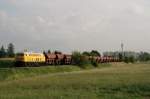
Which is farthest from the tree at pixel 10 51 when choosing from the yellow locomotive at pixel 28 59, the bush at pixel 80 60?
the yellow locomotive at pixel 28 59

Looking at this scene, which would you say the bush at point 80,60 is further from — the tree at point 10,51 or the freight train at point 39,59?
the tree at point 10,51

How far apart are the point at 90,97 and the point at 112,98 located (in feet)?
4.65

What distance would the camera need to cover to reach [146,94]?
2631cm

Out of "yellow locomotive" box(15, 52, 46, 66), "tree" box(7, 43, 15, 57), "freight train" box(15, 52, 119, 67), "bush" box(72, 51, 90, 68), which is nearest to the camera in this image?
"yellow locomotive" box(15, 52, 46, 66)

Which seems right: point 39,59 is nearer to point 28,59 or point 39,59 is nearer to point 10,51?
point 28,59

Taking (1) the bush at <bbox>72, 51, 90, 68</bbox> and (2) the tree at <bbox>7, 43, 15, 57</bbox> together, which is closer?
(1) the bush at <bbox>72, 51, 90, 68</bbox>

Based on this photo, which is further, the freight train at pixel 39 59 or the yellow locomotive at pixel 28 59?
the freight train at pixel 39 59

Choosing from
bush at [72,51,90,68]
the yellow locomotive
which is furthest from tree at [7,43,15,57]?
the yellow locomotive

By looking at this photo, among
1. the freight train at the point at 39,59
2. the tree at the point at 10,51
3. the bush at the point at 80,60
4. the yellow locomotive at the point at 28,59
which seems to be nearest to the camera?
the yellow locomotive at the point at 28,59

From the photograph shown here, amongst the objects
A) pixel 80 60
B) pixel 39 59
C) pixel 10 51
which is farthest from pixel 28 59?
pixel 10 51

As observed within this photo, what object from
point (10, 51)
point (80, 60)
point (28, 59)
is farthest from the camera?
point (10, 51)

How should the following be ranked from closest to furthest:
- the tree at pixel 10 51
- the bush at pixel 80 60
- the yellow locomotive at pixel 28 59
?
the yellow locomotive at pixel 28 59, the bush at pixel 80 60, the tree at pixel 10 51

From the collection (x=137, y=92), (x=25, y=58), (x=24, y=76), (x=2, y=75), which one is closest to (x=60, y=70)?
(x=25, y=58)

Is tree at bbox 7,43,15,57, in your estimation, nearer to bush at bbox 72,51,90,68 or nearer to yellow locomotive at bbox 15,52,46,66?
bush at bbox 72,51,90,68
